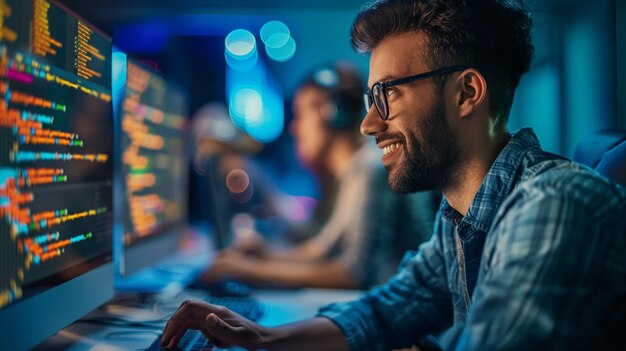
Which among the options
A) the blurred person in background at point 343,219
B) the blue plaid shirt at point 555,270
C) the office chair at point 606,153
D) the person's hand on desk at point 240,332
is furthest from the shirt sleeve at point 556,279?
the blurred person in background at point 343,219

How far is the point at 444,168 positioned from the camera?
105 cm

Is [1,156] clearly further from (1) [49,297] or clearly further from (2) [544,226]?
(2) [544,226]

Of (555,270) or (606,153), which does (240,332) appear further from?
(606,153)

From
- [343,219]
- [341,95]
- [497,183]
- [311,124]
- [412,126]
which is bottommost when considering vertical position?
[343,219]

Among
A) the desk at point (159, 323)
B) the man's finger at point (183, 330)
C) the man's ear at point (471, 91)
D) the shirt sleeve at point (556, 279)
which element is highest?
the man's ear at point (471, 91)

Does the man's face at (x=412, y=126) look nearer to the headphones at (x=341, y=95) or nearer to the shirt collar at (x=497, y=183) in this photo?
the shirt collar at (x=497, y=183)

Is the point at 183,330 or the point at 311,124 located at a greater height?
the point at 311,124

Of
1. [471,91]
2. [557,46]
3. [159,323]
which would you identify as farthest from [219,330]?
[557,46]

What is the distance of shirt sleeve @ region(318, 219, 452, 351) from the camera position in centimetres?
113

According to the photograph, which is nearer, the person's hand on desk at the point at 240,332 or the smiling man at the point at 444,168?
the smiling man at the point at 444,168

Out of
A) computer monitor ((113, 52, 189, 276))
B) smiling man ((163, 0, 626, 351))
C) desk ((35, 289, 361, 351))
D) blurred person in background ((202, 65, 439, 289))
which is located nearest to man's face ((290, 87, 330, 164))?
blurred person in background ((202, 65, 439, 289))

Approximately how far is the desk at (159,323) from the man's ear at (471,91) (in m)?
0.65

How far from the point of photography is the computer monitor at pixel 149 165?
1.33 m

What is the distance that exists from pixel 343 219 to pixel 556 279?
1.44 m
